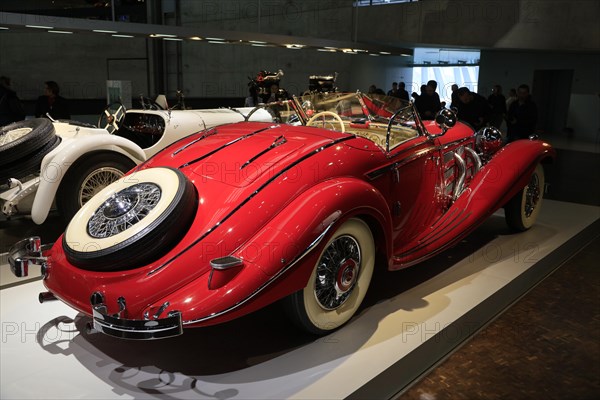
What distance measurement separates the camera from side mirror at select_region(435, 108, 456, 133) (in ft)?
13.3

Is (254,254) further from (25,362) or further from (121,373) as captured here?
Result: (25,362)

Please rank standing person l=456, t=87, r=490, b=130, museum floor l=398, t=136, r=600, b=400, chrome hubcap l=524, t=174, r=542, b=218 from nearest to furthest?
museum floor l=398, t=136, r=600, b=400 → chrome hubcap l=524, t=174, r=542, b=218 → standing person l=456, t=87, r=490, b=130

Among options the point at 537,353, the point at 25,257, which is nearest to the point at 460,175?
the point at 537,353

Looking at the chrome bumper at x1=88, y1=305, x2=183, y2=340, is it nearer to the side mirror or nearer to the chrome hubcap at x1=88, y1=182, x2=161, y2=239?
the chrome hubcap at x1=88, y1=182, x2=161, y2=239

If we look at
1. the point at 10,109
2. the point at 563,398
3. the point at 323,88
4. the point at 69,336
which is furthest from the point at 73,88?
the point at 563,398

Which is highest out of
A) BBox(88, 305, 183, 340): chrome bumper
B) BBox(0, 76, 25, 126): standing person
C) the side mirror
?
the side mirror

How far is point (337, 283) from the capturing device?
2967 millimetres

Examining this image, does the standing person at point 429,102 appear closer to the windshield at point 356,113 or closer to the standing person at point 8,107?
the windshield at point 356,113

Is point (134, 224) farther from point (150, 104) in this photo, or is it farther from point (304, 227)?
point (150, 104)

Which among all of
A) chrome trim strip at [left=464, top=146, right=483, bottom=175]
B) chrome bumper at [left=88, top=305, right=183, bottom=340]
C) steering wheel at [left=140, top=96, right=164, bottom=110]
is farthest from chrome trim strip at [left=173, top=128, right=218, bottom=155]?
steering wheel at [left=140, top=96, right=164, bottom=110]

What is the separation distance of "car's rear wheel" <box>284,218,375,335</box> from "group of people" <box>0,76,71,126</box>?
14.8 feet

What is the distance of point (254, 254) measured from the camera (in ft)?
8.38

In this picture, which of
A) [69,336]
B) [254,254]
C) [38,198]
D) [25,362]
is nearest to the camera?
[254,254]

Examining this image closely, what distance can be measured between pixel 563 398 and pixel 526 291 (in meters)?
1.41
